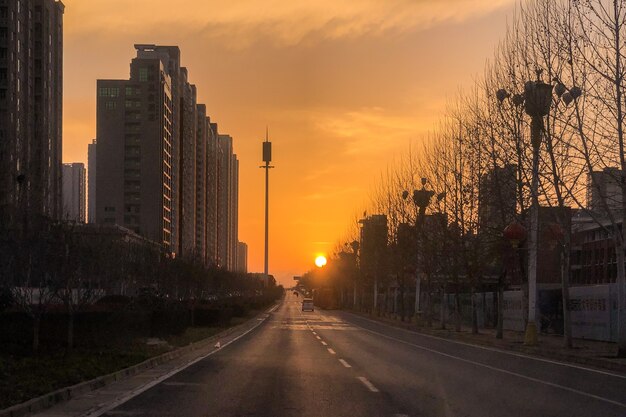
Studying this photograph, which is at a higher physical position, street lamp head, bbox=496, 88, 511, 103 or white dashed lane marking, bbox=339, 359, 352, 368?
street lamp head, bbox=496, 88, 511, 103

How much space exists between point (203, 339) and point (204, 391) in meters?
18.4

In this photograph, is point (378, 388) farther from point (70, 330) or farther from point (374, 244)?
point (374, 244)

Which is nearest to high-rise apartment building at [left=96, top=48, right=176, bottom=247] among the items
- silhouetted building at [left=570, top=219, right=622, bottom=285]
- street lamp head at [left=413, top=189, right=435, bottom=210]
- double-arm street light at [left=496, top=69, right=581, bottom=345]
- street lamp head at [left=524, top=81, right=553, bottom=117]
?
silhouetted building at [left=570, top=219, right=622, bottom=285]

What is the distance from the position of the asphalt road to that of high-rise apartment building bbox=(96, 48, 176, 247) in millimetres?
116884

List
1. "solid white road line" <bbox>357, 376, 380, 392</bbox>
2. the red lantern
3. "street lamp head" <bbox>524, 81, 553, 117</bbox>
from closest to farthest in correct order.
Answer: "solid white road line" <bbox>357, 376, 380, 392</bbox> → "street lamp head" <bbox>524, 81, 553, 117</bbox> → the red lantern

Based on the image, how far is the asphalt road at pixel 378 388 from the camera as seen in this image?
41.0ft

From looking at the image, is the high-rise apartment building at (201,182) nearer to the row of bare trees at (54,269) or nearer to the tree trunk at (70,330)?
the row of bare trees at (54,269)

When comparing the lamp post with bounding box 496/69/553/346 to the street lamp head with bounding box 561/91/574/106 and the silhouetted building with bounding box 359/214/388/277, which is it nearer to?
the street lamp head with bounding box 561/91/574/106

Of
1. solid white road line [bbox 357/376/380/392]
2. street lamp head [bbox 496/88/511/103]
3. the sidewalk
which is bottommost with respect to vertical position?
the sidewalk

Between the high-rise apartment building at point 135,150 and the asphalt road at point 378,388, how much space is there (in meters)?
117

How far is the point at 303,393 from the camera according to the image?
14.7 meters

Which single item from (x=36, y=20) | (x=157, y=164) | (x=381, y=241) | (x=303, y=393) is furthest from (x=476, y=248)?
(x=157, y=164)

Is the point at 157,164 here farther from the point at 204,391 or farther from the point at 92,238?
the point at 204,391

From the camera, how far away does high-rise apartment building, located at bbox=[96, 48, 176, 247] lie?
13912 cm
